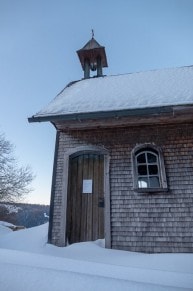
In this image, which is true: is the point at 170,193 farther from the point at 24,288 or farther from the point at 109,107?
the point at 24,288

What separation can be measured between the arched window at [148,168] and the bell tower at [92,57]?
6454 mm

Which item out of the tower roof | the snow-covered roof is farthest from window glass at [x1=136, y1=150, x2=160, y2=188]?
the tower roof

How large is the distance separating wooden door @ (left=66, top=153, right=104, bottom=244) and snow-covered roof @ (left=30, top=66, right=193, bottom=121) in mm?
1536

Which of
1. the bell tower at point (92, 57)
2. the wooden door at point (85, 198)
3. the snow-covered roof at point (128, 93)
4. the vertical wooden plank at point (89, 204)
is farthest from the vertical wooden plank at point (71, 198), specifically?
the bell tower at point (92, 57)

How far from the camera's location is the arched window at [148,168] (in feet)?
20.4

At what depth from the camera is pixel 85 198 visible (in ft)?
21.7

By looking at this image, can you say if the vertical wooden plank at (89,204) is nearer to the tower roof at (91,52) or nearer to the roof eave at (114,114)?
the roof eave at (114,114)

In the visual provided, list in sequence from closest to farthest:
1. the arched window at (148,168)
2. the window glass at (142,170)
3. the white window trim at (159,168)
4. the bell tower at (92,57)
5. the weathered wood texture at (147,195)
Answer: the weathered wood texture at (147,195), the white window trim at (159,168), the arched window at (148,168), the window glass at (142,170), the bell tower at (92,57)

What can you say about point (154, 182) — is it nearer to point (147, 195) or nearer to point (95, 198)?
point (147, 195)

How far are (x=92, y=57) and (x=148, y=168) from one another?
25.9 ft

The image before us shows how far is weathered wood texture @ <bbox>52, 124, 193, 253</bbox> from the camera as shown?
18.3 feet

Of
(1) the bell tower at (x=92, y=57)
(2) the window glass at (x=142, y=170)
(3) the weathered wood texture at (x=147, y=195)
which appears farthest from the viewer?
(1) the bell tower at (x=92, y=57)

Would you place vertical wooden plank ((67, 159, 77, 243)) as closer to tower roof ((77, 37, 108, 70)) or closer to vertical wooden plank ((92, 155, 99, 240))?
vertical wooden plank ((92, 155, 99, 240))

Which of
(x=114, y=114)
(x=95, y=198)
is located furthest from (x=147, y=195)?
(x=114, y=114)
